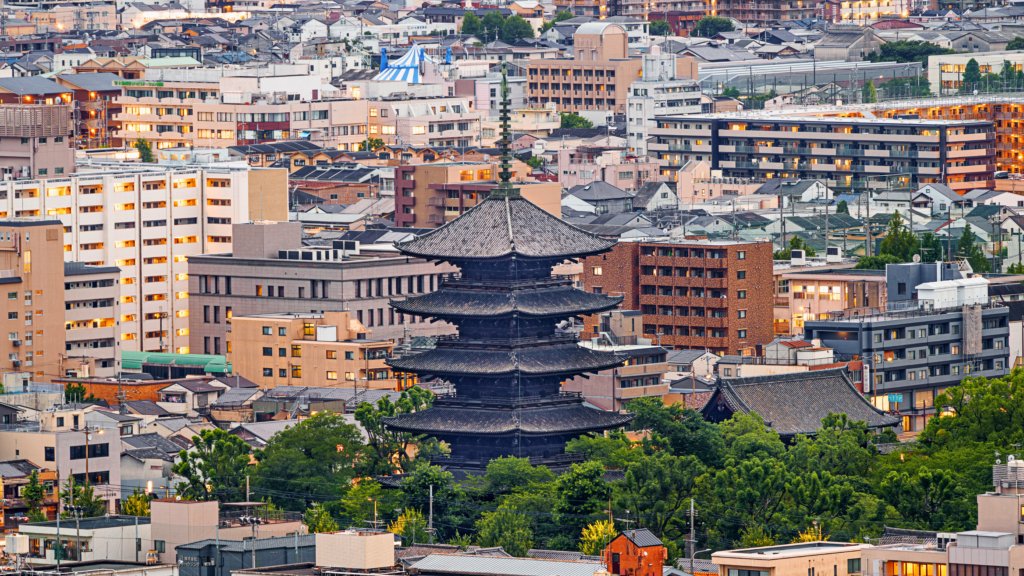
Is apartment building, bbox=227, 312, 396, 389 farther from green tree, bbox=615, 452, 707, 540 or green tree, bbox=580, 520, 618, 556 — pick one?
green tree, bbox=580, 520, 618, 556

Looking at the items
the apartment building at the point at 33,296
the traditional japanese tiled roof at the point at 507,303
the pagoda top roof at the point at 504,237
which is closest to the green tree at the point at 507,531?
the traditional japanese tiled roof at the point at 507,303

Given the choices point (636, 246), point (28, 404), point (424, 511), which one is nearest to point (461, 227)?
point (424, 511)

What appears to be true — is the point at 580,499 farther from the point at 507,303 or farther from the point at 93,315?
the point at 93,315

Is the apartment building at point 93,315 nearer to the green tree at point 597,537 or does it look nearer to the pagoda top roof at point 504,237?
the pagoda top roof at point 504,237

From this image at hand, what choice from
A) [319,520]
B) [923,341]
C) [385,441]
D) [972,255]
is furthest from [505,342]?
[972,255]

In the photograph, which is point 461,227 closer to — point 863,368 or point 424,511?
point 424,511

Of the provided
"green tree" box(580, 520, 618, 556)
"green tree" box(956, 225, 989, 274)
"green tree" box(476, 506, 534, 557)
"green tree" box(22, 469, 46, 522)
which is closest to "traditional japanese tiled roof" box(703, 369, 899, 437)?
"green tree" box(476, 506, 534, 557)
